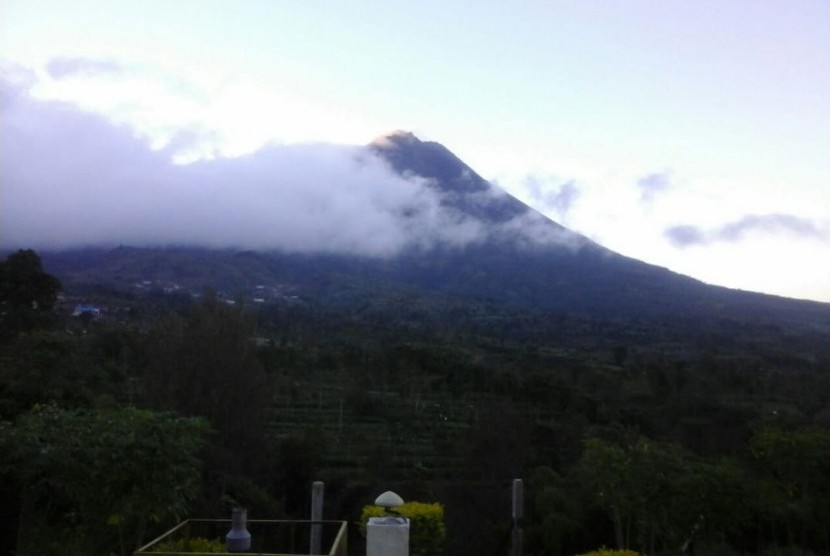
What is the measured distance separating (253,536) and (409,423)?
1646 cm

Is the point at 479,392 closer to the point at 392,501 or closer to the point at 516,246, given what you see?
the point at 392,501

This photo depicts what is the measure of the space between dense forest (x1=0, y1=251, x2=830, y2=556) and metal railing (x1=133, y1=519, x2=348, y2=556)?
31 centimetres

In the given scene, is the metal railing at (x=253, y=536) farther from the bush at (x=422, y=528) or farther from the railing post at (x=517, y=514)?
the railing post at (x=517, y=514)

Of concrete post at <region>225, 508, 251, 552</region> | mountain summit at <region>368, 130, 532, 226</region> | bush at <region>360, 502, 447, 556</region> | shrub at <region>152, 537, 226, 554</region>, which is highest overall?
mountain summit at <region>368, 130, 532, 226</region>

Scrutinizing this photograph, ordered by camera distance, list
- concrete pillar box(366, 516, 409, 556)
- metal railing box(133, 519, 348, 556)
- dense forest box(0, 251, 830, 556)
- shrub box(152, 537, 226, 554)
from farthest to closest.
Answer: dense forest box(0, 251, 830, 556), concrete pillar box(366, 516, 409, 556), shrub box(152, 537, 226, 554), metal railing box(133, 519, 348, 556)

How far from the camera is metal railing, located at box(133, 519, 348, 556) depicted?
6.28 meters

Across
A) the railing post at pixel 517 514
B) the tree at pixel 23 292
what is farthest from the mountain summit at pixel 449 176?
the railing post at pixel 517 514

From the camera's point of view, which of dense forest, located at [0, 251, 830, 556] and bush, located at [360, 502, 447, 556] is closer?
dense forest, located at [0, 251, 830, 556]

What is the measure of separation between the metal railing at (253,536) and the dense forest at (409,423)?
314 mm

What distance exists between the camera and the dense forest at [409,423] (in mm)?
8711

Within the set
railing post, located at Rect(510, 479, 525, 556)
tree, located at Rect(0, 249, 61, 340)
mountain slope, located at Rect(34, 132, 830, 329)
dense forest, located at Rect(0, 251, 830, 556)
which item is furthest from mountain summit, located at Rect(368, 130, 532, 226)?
railing post, located at Rect(510, 479, 525, 556)

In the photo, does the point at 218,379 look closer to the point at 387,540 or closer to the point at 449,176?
the point at 387,540

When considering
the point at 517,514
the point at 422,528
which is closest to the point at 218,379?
the point at 422,528

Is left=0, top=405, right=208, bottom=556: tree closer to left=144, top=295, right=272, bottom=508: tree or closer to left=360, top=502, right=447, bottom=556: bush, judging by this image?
left=360, top=502, right=447, bottom=556: bush
